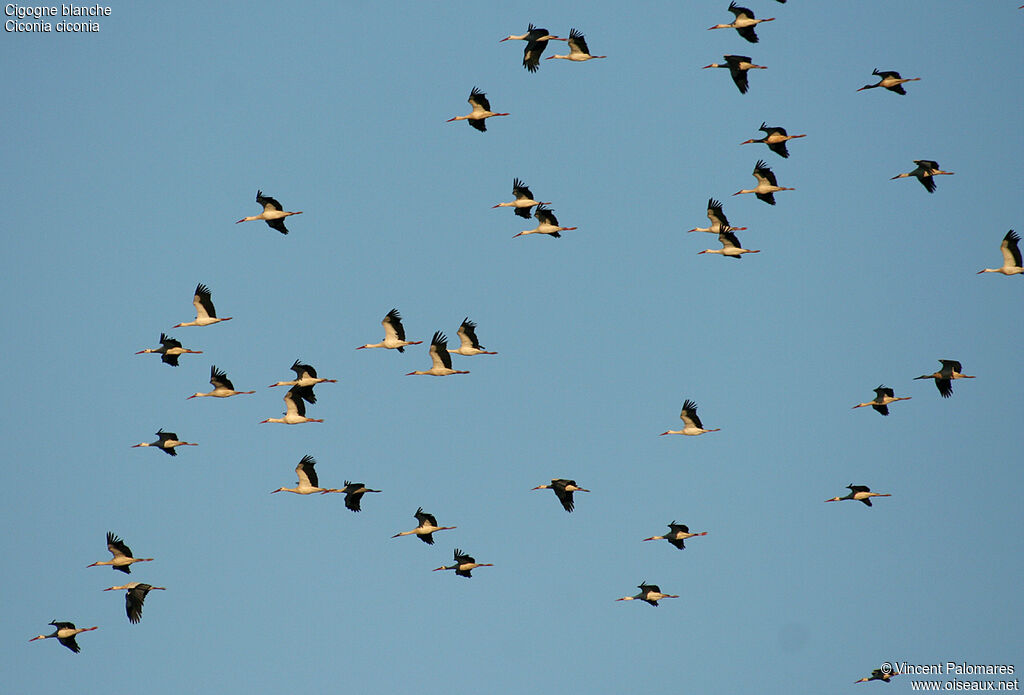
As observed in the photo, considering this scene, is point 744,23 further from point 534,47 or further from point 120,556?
point 120,556

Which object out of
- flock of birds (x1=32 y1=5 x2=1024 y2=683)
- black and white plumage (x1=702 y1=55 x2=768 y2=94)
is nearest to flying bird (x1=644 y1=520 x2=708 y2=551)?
flock of birds (x1=32 y1=5 x2=1024 y2=683)

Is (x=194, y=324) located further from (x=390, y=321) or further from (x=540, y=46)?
(x=540, y=46)

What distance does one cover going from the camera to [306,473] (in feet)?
146

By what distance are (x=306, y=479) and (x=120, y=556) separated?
5.53m

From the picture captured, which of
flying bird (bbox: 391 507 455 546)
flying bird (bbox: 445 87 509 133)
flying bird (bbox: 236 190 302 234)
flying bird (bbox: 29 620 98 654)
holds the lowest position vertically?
flying bird (bbox: 29 620 98 654)

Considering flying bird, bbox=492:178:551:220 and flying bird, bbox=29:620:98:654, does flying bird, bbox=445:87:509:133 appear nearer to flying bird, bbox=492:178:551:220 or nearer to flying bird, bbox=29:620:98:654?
flying bird, bbox=492:178:551:220

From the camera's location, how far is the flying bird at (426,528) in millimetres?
45406

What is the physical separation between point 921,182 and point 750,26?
673 centimetres

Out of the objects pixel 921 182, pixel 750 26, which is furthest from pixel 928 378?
pixel 750 26

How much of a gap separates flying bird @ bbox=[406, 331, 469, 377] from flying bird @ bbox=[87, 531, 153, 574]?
30.8ft

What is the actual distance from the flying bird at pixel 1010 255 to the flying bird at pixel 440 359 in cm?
1517

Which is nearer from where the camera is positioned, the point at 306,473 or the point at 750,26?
the point at 750,26

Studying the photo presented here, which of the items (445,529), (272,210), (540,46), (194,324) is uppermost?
(540,46)

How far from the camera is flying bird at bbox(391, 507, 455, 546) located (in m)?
45.4
